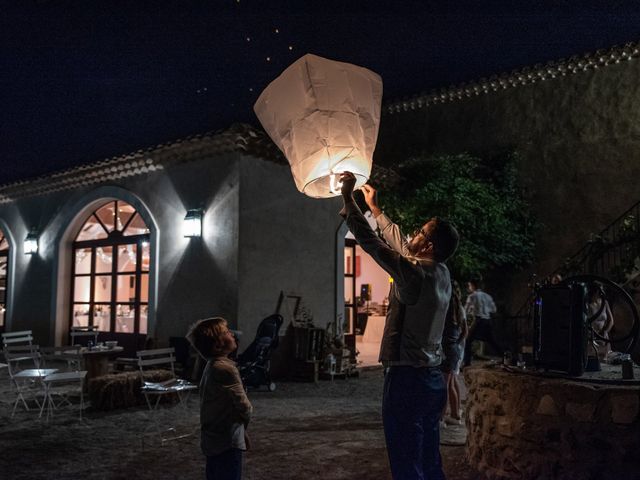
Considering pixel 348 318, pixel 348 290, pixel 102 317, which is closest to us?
pixel 102 317

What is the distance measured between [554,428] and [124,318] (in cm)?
874

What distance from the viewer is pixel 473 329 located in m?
9.41

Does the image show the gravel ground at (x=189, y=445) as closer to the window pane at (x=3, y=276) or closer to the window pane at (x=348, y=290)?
the window pane at (x=348, y=290)

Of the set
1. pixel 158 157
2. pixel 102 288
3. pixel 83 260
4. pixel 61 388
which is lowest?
pixel 61 388

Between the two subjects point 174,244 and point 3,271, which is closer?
point 174,244

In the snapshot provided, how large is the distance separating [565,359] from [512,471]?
88cm

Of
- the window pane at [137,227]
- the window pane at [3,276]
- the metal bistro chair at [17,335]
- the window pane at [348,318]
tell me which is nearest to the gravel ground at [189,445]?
the metal bistro chair at [17,335]

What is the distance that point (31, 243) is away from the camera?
1238cm

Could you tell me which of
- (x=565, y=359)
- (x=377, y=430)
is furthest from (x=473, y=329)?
(x=565, y=359)

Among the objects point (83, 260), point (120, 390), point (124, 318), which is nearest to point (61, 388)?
point (120, 390)

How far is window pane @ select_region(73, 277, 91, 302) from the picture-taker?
38.0 ft

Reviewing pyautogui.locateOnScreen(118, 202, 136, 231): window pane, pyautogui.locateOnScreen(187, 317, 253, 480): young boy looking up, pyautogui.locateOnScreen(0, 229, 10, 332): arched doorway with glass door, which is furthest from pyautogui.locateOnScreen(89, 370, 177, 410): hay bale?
pyautogui.locateOnScreen(0, 229, 10, 332): arched doorway with glass door

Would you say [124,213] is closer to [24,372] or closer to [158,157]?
[158,157]

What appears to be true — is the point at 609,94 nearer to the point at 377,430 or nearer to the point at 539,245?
the point at 539,245
